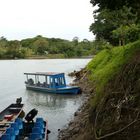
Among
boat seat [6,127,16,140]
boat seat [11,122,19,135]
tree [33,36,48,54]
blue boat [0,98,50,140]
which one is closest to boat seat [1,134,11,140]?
blue boat [0,98,50,140]

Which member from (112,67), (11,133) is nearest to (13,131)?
(11,133)

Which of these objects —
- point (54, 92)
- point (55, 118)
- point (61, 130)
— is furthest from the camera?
point (54, 92)

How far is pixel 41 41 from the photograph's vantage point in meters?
150

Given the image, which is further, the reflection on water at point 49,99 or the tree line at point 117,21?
the reflection on water at point 49,99

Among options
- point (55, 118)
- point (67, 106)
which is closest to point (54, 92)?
point (67, 106)

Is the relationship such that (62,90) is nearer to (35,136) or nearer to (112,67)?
(112,67)

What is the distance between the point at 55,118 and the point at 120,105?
13567 millimetres

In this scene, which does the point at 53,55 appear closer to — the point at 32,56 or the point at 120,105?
the point at 32,56

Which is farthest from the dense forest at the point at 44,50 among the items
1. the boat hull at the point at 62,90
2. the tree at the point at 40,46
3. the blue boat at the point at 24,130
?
the blue boat at the point at 24,130

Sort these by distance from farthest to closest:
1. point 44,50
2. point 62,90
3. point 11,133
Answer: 1. point 44,50
2. point 62,90
3. point 11,133

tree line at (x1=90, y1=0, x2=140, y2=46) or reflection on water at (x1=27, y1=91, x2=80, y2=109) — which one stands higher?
tree line at (x1=90, y1=0, x2=140, y2=46)

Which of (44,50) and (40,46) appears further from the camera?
(44,50)

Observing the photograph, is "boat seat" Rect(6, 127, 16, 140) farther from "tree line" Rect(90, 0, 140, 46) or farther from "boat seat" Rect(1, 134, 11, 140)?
"tree line" Rect(90, 0, 140, 46)

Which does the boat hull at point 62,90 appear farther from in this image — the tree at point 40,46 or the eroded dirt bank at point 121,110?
the tree at point 40,46
